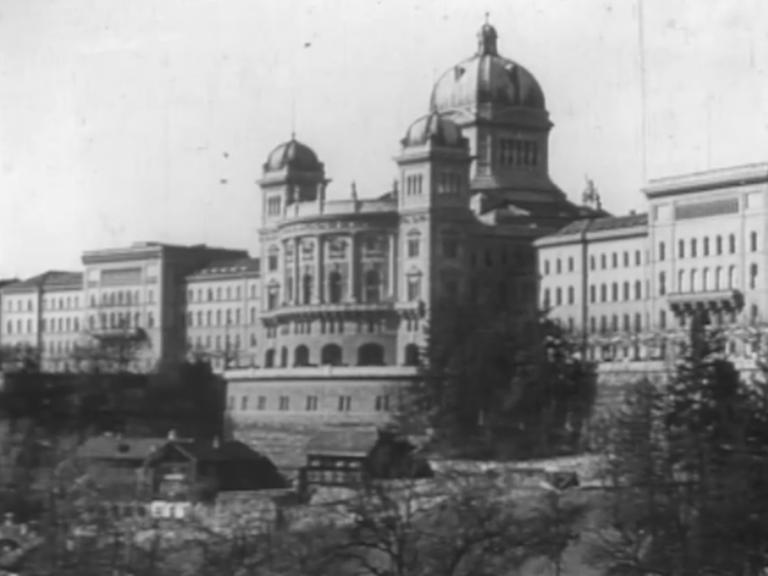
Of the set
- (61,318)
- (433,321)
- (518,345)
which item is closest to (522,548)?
(518,345)

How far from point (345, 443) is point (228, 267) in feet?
147

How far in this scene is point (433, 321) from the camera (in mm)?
114125

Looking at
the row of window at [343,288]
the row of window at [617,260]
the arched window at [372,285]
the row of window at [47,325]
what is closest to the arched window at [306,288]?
the row of window at [343,288]

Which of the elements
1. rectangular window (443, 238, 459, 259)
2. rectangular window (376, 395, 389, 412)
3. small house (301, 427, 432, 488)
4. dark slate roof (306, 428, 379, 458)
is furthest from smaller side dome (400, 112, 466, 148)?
dark slate roof (306, 428, 379, 458)

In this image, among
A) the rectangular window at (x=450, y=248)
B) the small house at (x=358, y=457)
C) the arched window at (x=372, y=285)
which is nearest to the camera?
the small house at (x=358, y=457)

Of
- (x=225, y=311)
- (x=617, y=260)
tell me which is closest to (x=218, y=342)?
(x=225, y=311)

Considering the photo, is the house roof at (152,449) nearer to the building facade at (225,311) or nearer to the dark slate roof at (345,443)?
the dark slate roof at (345,443)

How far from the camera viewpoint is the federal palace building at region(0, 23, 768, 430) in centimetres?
11088

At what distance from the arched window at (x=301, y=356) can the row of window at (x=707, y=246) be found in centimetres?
1724

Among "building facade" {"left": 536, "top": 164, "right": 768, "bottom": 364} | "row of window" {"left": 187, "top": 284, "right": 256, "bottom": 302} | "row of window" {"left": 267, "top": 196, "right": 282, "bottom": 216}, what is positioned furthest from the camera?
"row of window" {"left": 187, "top": 284, "right": 256, "bottom": 302}

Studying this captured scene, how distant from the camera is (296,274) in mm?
125000

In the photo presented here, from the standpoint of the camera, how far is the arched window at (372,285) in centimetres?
12206

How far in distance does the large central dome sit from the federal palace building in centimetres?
10

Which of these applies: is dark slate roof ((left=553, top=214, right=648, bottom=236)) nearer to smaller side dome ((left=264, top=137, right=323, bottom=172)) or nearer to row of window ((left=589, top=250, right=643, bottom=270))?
row of window ((left=589, top=250, right=643, bottom=270))
